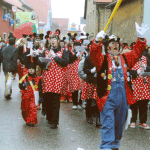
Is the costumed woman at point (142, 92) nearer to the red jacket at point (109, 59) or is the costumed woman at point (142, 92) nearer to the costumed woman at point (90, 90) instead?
the costumed woman at point (90, 90)

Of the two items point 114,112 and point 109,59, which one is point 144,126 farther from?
→ point 109,59

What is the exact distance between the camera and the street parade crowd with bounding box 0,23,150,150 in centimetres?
430

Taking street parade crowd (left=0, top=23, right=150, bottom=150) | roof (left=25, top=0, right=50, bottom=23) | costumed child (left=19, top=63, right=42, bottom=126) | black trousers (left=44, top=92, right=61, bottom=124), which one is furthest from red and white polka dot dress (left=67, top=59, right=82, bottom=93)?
roof (left=25, top=0, right=50, bottom=23)

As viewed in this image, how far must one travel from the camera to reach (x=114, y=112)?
436 centimetres

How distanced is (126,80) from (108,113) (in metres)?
0.53

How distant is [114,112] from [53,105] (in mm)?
2260

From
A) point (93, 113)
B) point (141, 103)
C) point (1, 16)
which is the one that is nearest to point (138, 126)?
point (141, 103)

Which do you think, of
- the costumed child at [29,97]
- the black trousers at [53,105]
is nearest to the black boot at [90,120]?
the black trousers at [53,105]

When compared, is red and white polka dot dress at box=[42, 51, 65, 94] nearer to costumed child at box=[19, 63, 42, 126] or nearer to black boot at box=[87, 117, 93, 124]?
costumed child at box=[19, 63, 42, 126]

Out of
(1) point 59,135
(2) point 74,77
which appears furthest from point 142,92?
(2) point 74,77

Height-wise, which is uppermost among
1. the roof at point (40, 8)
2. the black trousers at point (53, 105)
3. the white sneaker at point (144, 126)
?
the roof at point (40, 8)

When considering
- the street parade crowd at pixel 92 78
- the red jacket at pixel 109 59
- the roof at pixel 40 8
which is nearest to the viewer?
the red jacket at pixel 109 59

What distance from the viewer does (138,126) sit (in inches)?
267

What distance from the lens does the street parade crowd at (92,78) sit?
4.30m
